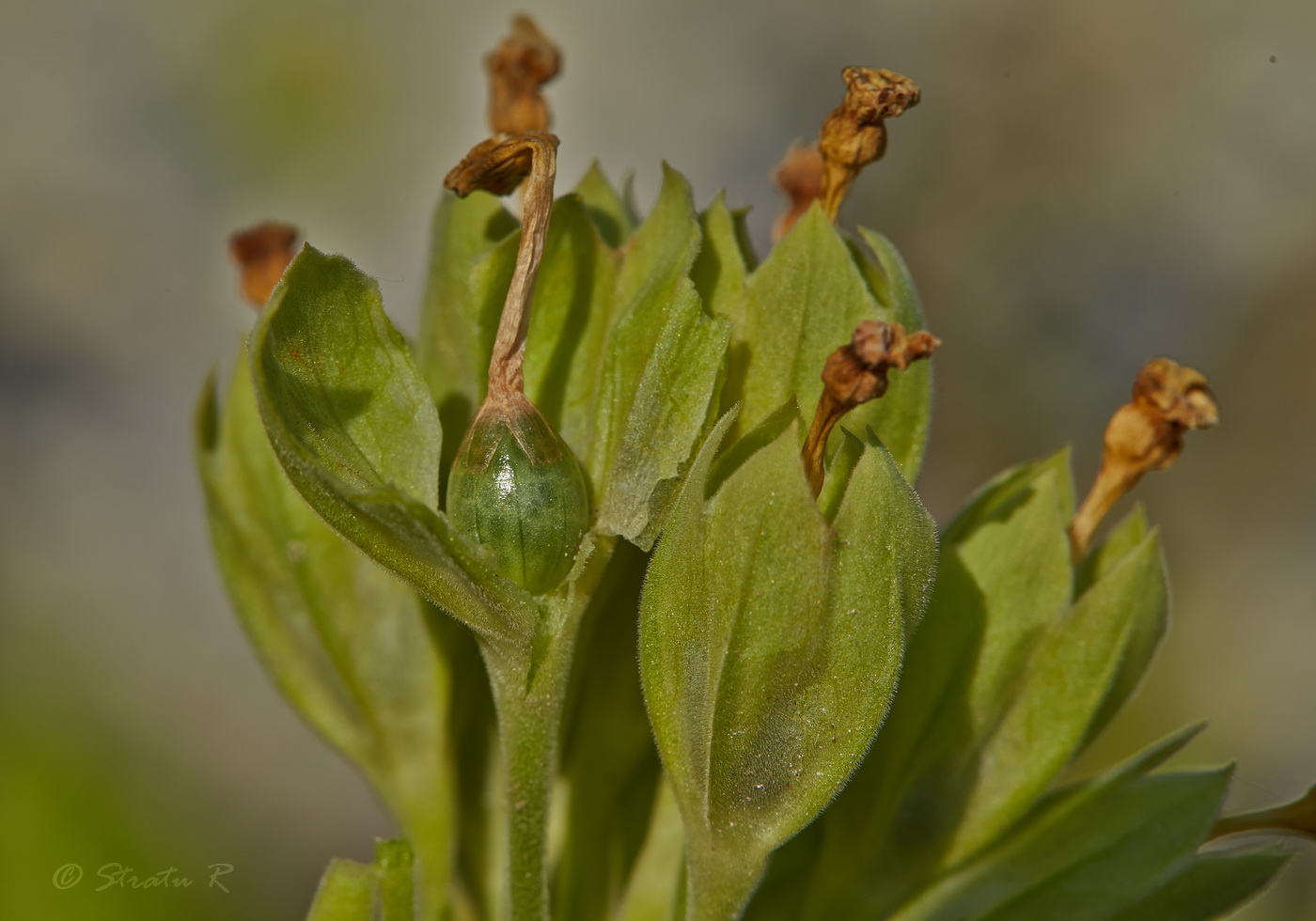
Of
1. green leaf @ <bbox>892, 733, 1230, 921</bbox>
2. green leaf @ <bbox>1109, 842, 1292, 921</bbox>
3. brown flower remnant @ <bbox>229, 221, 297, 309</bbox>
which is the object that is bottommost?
green leaf @ <bbox>1109, 842, 1292, 921</bbox>

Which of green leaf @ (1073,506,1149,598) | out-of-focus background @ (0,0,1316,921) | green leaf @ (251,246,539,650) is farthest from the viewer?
out-of-focus background @ (0,0,1316,921)

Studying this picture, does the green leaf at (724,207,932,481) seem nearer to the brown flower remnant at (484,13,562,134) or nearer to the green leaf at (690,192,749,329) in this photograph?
the green leaf at (690,192,749,329)

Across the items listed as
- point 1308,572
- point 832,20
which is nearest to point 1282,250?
point 1308,572

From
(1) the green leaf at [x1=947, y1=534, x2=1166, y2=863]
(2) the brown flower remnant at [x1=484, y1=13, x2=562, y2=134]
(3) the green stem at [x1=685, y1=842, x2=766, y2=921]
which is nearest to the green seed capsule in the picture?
(3) the green stem at [x1=685, y1=842, x2=766, y2=921]

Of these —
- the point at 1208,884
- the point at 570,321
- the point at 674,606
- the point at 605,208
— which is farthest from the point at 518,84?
the point at 1208,884

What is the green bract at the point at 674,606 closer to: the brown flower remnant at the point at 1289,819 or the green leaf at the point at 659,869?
the green leaf at the point at 659,869

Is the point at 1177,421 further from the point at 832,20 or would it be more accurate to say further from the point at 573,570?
the point at 832,20

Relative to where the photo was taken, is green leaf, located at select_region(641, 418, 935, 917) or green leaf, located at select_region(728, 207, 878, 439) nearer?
green leaf, located at select_region(641, 418, 935, 917)
